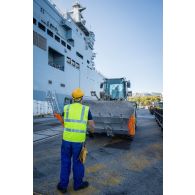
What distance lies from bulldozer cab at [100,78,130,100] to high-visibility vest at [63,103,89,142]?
604 cm

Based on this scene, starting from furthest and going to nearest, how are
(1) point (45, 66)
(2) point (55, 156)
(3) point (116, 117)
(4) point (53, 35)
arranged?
(4) point (53, 35)
(1) point (45, 66)
(3) point (116, 117)
(2) point (55, 156)

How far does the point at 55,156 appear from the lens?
412cm

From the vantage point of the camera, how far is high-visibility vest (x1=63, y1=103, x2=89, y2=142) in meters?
2.44

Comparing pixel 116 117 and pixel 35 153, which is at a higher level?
pixel 116 117

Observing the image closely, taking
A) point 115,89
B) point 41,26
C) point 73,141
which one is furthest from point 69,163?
point 41,26

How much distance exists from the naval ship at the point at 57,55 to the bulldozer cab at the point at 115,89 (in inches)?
242

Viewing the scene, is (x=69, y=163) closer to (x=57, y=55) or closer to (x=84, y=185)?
(x=84, y=185)

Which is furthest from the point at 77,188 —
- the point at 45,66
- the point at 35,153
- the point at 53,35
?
the point at 53,35

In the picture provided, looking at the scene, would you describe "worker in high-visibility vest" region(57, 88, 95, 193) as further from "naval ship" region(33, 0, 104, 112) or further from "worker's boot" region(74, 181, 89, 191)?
"naval ship" region(33, 0, 104, 112)

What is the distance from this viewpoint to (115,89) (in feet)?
28.7

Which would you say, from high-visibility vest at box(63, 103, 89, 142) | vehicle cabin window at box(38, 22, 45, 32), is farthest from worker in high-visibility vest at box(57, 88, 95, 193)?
vehicle cabin window at box(38, 22, 45, 32)
